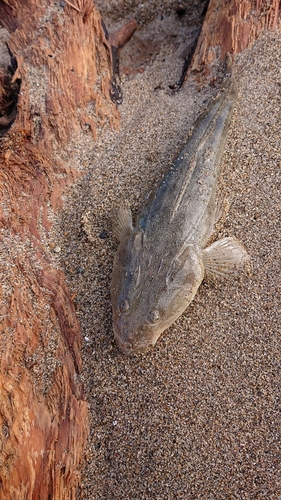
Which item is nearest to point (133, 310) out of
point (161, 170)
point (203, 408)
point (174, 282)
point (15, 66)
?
point (174, 282)

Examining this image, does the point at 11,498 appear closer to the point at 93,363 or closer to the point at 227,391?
the point at 93,363

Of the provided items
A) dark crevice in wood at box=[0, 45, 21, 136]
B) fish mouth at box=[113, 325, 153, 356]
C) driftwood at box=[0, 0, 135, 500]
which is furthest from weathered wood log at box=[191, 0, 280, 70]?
fish mouth at box=[113, 325, 153, 356]

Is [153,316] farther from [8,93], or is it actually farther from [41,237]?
[8,93]

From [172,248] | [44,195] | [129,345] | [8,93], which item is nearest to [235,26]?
[8,93]

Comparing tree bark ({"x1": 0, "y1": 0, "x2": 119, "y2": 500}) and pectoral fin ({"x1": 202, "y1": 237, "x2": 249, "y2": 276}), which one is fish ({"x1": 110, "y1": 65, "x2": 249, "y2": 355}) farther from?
tree bark ({"x1": 0, "y1": 0, "x2": 119, "y2": 500})

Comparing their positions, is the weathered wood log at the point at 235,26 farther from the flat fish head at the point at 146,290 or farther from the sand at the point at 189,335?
the flat fish head at the point at 146,290

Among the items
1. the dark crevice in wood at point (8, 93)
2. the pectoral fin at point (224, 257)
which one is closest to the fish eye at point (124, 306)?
the pectoral fin at point (224, 257)
